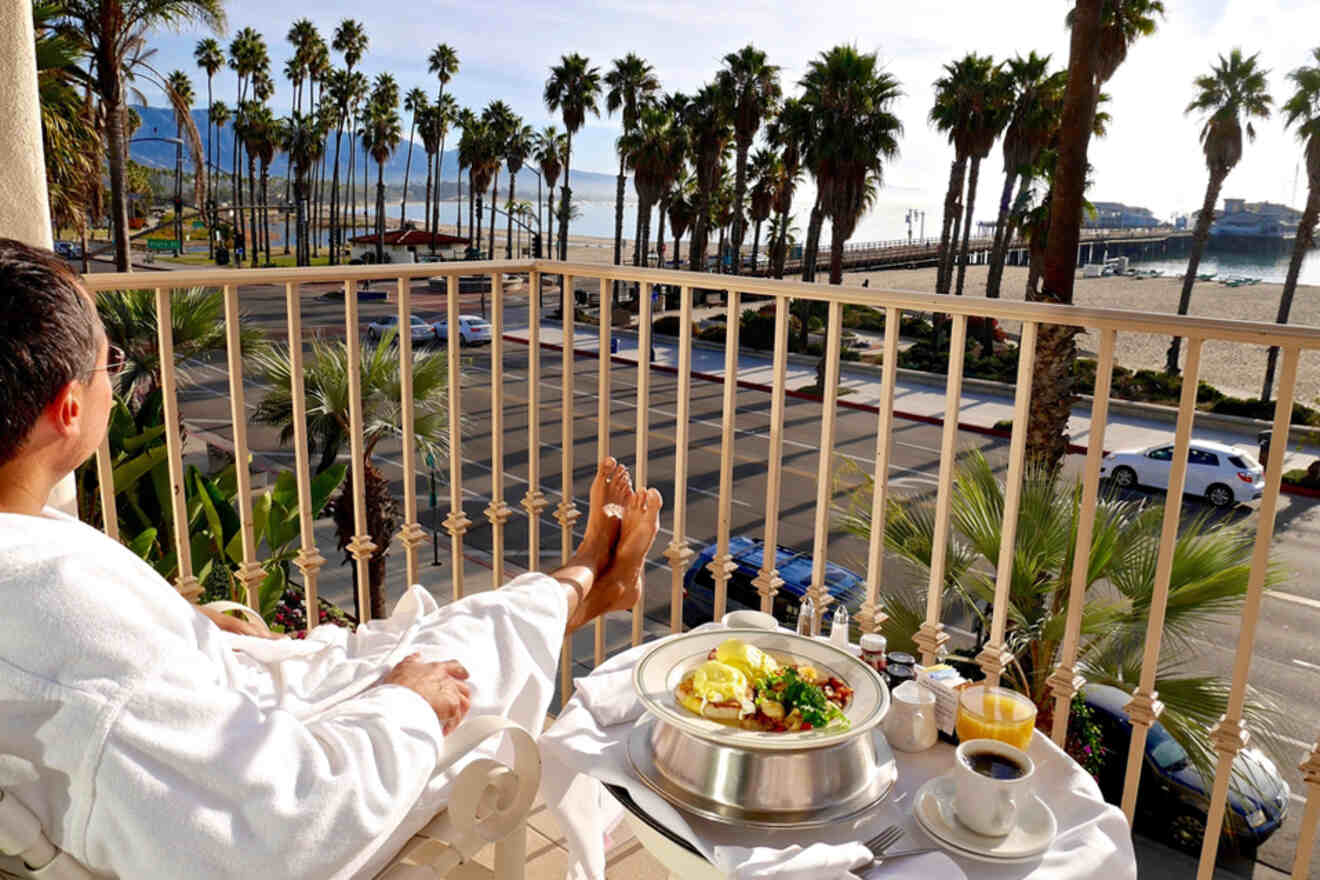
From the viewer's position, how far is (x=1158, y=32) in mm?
14539

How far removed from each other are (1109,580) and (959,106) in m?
23.4

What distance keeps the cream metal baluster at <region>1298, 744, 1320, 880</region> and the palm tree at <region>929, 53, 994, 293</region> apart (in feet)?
79.2

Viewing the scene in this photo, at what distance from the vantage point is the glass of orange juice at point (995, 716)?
49.9 inches

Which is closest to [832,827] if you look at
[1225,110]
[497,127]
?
[1225,110]

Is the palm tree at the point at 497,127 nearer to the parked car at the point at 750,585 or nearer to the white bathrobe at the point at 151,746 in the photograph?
the parked car at the point at 750,585

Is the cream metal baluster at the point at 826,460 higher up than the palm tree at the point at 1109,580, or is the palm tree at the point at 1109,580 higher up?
the cream metal baluster at the point at 826,460

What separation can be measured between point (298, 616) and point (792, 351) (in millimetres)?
22424

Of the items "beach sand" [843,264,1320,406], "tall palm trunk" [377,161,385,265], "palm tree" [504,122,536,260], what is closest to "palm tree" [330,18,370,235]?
"tall palm trunk" [377,161,385,265]

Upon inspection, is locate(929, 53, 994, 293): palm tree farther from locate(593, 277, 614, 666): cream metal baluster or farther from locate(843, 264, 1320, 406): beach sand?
locate(593, 277, 614, 666): cream metal baluster

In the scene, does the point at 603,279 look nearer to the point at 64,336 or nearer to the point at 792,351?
the point at 64,336

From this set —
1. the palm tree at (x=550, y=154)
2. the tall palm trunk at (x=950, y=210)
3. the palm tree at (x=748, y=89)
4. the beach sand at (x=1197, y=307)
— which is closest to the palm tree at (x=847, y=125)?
the beach sand at (x=1197, y=307)

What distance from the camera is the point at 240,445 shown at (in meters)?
2.09

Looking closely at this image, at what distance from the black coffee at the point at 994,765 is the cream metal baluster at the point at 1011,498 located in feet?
2.14

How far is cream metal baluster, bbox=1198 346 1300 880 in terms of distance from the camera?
1.49m
